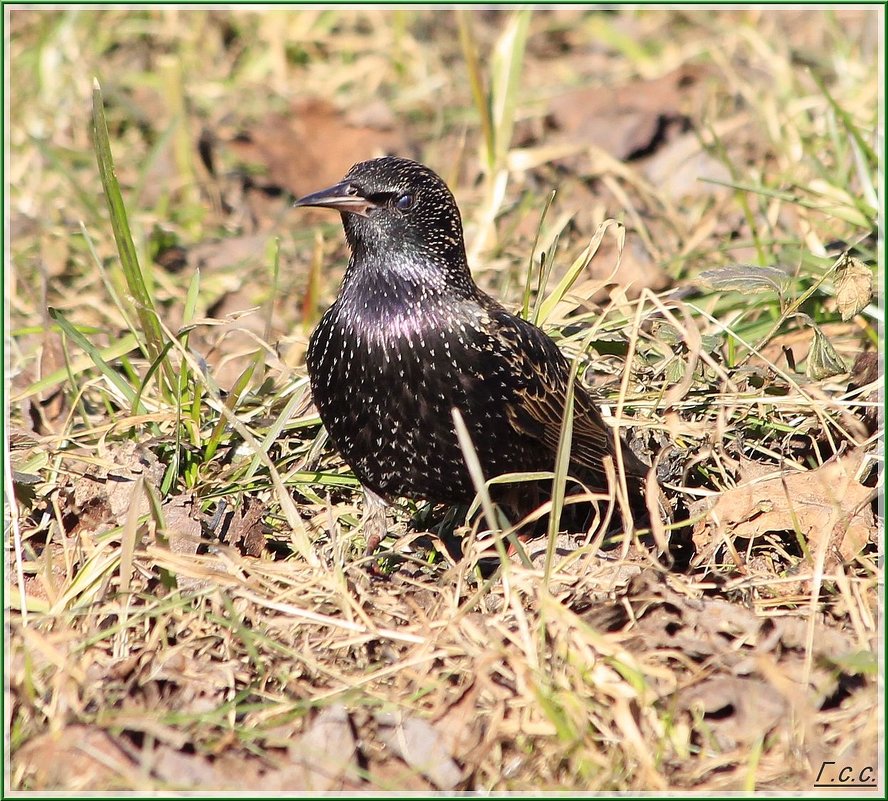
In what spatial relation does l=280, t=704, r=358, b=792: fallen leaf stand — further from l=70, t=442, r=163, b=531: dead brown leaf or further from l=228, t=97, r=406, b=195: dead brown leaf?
l=228, t=97, r=406, b=195: dead brown leaf

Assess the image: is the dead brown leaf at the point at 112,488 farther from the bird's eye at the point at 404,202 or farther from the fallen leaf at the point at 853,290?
the fallen leaf at the point at 853,290

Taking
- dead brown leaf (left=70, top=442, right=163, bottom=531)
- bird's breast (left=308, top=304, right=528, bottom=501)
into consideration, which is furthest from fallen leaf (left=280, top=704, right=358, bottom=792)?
dead brown leaf (left=70, top=442, right=163, bottom=531)

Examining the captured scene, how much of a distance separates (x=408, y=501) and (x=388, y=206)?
1133 millimetres

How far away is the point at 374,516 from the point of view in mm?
4113

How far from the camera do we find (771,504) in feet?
12.9

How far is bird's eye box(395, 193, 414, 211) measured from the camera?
155 inches

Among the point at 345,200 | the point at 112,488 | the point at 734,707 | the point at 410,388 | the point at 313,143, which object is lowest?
the point at 734,707

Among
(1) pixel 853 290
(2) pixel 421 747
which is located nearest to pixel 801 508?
(1) pixel 853 290

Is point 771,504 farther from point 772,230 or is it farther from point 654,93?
point 654,93

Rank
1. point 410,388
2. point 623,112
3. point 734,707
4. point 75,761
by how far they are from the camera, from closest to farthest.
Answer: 1. point 75,761
2. point 734,707
3. point 410,388
4. point 623,112

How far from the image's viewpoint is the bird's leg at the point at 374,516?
4.09 m

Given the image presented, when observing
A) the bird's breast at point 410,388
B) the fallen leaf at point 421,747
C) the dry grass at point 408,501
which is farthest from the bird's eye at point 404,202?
the fallen leaf at point 421,747

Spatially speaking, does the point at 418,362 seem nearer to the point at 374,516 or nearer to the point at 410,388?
the point at 410,388

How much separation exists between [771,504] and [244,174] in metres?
3.85
